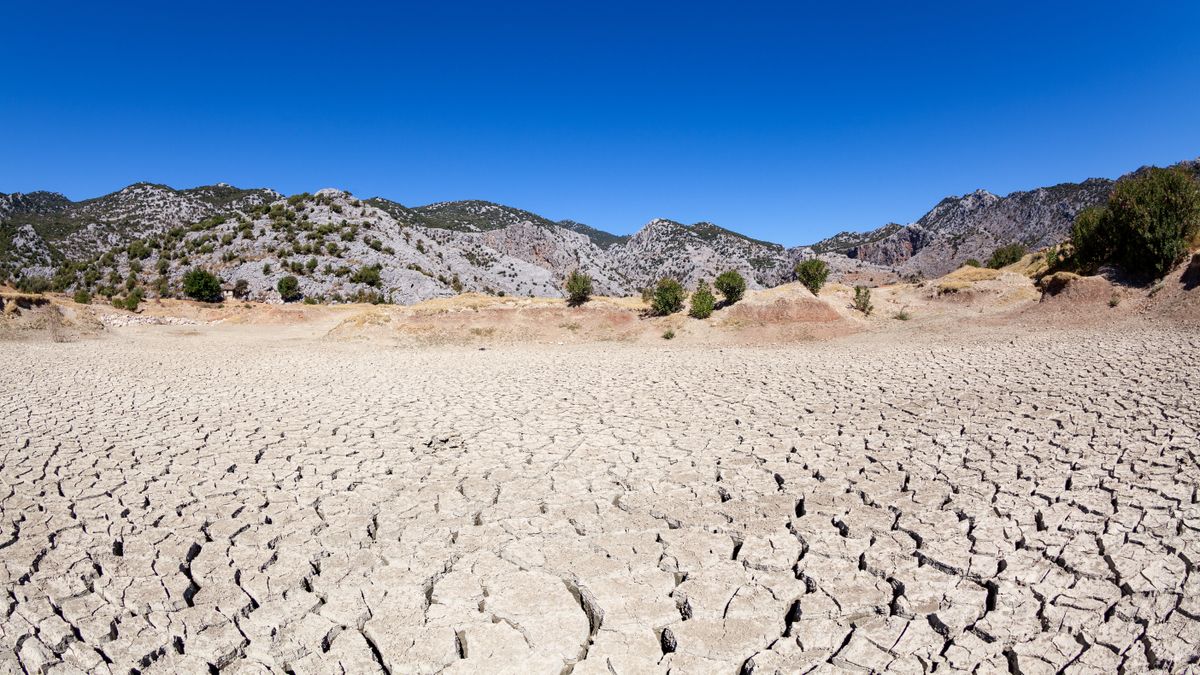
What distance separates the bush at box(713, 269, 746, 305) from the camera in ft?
62.8

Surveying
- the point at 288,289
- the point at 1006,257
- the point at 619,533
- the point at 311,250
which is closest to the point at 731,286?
the point at 619,533

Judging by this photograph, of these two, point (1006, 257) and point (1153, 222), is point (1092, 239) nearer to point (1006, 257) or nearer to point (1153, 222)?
point (1153, 222)

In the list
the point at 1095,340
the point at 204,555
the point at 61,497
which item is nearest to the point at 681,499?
the point at 204,555

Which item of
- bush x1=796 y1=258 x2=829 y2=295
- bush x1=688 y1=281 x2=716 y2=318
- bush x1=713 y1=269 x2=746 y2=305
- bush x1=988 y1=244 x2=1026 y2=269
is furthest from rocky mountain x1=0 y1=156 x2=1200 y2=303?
bush x1=796 y1=258 x2=829 y2=295

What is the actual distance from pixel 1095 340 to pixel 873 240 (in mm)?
69560

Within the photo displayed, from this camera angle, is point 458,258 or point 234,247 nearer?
point 234,247

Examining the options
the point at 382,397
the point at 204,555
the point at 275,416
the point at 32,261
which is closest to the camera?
the point at 204,555

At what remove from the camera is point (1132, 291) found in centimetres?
1400

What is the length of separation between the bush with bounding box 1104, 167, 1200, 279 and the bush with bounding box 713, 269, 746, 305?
10467 mm

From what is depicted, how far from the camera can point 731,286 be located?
19.2 m

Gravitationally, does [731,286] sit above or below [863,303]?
above

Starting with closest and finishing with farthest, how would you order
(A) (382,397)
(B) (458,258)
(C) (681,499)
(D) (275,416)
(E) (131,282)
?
(C) (681,499) → (D) (275,416) → (A) (382,397) → (E) (131,282) → (B) (458,258)

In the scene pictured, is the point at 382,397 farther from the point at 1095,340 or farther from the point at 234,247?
the point at 234,247

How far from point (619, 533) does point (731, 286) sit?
16238 mm
